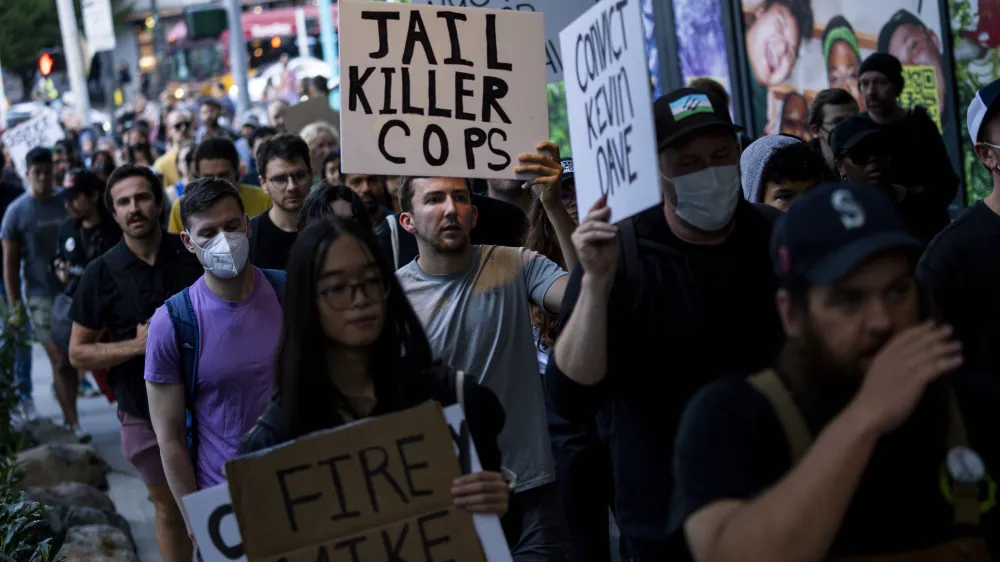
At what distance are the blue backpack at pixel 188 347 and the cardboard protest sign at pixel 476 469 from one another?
6.00ft

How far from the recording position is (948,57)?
30.1 feet

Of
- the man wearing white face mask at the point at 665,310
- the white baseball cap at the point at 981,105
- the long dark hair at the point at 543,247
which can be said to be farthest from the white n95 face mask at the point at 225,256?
the white baseball cap at the point at 981,105

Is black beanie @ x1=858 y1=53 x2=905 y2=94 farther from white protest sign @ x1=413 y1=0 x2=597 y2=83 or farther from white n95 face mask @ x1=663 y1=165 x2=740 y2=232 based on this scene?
white n95 face mask @ x1=663 y1=165 x2=740 y2=232

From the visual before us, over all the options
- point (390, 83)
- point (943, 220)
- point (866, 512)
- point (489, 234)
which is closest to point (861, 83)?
point (943, 220)

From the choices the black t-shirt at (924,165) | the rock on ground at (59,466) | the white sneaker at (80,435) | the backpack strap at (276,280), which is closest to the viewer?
the backpack strap at (276,280)

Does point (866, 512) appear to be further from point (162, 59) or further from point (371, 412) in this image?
point (162, 59)

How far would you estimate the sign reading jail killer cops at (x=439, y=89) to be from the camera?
4.95 m

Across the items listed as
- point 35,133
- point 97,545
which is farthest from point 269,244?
point 35,133

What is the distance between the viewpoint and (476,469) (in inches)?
135

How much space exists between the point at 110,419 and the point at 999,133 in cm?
994

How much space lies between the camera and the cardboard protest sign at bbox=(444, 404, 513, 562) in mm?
3385

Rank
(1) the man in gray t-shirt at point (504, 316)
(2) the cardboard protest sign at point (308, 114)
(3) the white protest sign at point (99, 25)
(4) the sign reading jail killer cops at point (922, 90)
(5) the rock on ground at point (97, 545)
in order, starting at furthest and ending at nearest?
(3) the white protest sign at point (99, 25), (2) the cardboard protest sign at point (308, 114), (4) the sign reading jail killer cops at point (922, 90), (5) the rock on ground at point (97, 545), (1) the man in gray t-shirt at point (504, 316)

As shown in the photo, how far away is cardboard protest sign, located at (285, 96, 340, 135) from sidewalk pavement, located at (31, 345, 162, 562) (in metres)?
2.85

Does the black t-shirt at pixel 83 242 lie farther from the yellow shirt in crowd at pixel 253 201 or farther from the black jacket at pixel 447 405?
the black jacket at pixel 447 405
